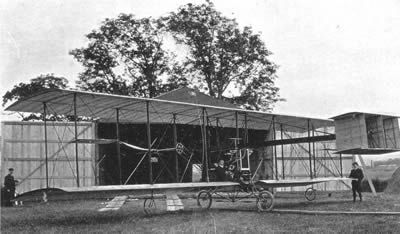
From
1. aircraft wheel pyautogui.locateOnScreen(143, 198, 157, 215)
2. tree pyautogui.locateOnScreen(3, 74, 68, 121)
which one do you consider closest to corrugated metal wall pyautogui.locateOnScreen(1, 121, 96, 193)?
aircraft wheel pyautogui.locateOnScreen(143, 198, 157, 215)

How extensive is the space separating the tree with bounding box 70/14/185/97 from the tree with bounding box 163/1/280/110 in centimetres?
190

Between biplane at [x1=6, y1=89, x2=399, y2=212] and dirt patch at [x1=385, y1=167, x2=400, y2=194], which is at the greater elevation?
biplane at [x1=6, y1=89, x2=399, y2=212]

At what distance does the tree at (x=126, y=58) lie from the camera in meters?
36.4

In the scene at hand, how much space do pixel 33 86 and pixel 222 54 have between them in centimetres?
1605

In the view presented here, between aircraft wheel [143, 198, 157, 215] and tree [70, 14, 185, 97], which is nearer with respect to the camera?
aircraft wheel [143, 198, 157, 215]

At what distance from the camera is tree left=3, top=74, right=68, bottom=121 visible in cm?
3781

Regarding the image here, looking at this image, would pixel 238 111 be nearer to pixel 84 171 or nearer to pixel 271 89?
pixel 84 171

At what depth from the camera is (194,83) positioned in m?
36.7

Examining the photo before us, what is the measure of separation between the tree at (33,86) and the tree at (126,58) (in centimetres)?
331

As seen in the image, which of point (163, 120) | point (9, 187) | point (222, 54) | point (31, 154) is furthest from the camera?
point (222, 54)

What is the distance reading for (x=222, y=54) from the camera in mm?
36406

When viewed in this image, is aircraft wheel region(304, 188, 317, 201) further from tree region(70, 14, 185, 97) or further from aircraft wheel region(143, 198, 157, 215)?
tree region(70, 14, 185, 97)

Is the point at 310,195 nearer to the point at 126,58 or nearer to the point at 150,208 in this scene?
the point at 150,208

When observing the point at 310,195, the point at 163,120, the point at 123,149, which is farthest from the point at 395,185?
the point at 123,149
